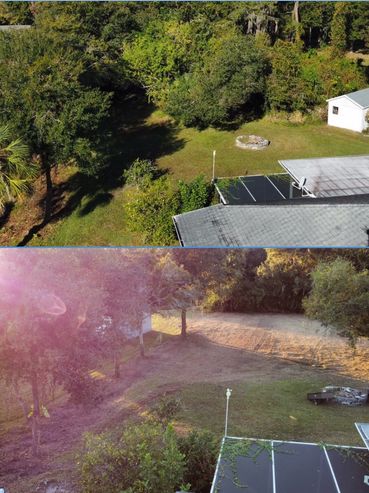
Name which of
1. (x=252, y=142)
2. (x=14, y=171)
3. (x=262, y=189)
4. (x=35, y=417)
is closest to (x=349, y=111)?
(x=252, y=142)

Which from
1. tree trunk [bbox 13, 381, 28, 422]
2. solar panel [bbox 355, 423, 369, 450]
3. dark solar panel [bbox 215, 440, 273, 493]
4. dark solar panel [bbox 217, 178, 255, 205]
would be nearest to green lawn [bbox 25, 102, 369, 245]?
dark solar panel [bbox 217, 178, 255, 205]

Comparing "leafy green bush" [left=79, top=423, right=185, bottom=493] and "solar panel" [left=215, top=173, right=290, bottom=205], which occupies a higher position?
"solar panel" [left=215, top=173, right=290, bottom=205]

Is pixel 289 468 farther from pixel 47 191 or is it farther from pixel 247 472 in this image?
pixel 47 191

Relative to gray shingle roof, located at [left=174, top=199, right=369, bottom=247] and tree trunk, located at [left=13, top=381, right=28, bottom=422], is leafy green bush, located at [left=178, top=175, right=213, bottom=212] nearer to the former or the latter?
gray shingle roof, located at [left=174, top=199, right=369, bottom=247]

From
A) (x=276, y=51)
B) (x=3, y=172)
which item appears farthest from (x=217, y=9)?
(x=3, y=172)

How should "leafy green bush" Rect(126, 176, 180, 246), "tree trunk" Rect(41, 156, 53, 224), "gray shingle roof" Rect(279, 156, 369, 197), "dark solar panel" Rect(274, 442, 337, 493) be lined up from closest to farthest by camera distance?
"dark solar panel" Rect(274, 442, 337, 493) → "gray shingle roof" Rect(279, 156, 369, 197) → "leafy green bush" Rect(126, 176, 180, 246) → "tree trunk" Rect(41, 156, 53, 224)

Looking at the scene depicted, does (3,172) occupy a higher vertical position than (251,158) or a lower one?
higher

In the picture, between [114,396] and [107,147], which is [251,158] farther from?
[114,396]
